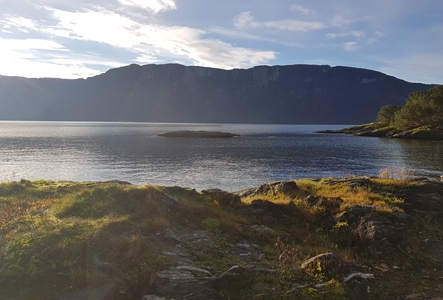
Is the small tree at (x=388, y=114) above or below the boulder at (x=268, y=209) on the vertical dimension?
above

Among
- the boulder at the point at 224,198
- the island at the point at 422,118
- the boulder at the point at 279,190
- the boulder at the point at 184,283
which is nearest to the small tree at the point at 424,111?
the island at the point at 422,118

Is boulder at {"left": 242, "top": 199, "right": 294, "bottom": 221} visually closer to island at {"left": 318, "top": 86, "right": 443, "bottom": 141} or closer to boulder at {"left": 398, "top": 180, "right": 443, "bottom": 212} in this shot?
boulder at {"left": 398, "top": 180, "right": 443, "bottom": 212}

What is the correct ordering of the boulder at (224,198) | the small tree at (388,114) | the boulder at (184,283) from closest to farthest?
the boulder at (184,283)
the boulder at (224,198)
the small tree at (388,114)

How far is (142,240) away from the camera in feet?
30.9

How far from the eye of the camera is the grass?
754 centimetres

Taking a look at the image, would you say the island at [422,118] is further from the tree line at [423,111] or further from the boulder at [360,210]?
the boulder at [360,210]

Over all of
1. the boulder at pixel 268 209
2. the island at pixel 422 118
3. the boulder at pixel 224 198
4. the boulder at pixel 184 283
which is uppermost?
the island at pixel 422 118

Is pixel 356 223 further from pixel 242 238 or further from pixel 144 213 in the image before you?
pixel 144 213

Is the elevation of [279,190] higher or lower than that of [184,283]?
higher

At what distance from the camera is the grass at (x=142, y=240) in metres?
7.54

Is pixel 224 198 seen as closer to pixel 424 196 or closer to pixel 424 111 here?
pixel 424 196

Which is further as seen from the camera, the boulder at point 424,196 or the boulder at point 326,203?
the boulder at point 424,196

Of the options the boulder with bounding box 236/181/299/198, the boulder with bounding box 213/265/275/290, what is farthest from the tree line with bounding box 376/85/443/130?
the boulder with bounding box 213/265/275/290

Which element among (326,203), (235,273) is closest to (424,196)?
(326,203)
